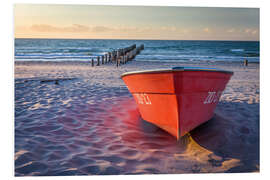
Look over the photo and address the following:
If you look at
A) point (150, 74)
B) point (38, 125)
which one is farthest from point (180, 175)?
point (38, 125)

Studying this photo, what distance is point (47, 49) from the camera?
15875 mm

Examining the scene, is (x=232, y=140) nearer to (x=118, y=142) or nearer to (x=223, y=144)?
(x=223, y=144)

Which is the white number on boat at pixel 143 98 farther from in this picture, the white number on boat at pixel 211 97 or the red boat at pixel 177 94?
the white number on boat at pixel 211 97

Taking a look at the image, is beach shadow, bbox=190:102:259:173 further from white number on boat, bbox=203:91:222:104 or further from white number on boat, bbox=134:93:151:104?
white number on boat, bbox=134:93:151:104

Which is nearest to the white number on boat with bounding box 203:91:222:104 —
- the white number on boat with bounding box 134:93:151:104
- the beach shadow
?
the beach shadow

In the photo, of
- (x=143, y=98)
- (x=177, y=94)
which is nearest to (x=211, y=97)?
(x=177, y=94)

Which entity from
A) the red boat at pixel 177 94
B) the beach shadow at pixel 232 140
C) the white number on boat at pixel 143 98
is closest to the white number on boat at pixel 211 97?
the red boat at pixel 177 94

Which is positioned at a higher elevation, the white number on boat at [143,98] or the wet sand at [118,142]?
the white number on boat at [143,98]

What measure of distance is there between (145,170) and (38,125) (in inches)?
75.1

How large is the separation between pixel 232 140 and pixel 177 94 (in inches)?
49.4

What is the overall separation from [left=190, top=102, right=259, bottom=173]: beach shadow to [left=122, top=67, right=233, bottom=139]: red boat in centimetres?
23

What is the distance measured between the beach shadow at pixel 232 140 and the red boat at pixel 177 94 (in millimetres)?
231

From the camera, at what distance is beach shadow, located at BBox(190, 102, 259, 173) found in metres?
3.00

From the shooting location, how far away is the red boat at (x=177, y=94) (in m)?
2.75
